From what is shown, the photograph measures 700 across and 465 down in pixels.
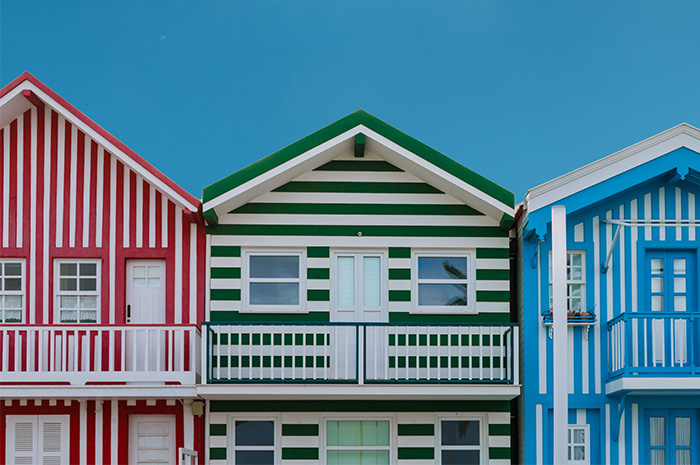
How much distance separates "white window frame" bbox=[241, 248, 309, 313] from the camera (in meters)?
18.2

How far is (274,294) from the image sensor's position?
1830 centimetres

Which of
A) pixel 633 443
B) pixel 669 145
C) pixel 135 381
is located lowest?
pixel 633 443

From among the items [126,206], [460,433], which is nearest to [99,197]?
[126,206]

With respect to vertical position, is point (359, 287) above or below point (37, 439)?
above

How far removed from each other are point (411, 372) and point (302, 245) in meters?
3.06

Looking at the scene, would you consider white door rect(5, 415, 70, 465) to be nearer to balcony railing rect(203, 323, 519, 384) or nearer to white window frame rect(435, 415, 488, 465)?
balcony railing rect(203, 323, 519, 384)

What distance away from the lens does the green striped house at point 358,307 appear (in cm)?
1728

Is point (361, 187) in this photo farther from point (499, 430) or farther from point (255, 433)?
point (499, 430)

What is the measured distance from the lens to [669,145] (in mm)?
17875

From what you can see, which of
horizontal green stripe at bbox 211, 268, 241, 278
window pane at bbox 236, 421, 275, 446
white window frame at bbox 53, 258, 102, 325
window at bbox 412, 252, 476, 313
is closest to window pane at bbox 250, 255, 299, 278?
horizontal green stripe at bbox 211, 268, 241, 278

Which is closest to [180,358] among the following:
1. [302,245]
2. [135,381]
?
[135,381]

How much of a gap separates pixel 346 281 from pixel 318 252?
75 centimetres

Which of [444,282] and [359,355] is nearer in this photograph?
[359,355]

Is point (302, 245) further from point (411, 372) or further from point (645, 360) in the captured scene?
point (645, 360)
